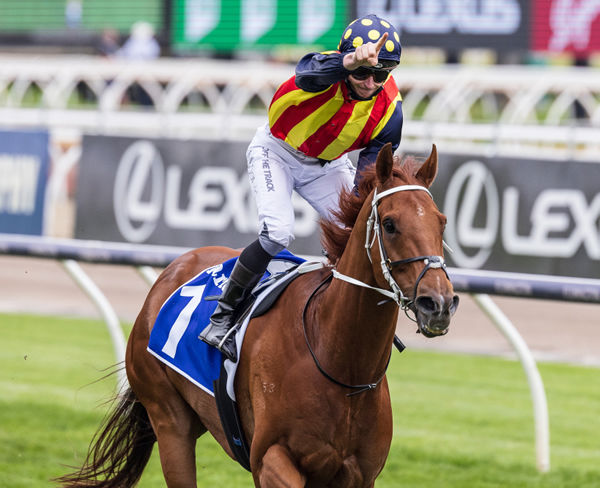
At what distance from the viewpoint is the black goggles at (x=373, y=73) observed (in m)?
3.66

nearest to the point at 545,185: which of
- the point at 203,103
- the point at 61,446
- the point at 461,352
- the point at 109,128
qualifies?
the point at 461,352

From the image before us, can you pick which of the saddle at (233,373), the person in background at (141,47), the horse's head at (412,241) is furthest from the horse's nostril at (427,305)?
the person in background at (141,47)

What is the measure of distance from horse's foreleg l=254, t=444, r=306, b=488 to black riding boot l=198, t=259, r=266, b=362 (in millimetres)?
524

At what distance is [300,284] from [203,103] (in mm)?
13835

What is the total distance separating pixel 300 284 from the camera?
3.86m

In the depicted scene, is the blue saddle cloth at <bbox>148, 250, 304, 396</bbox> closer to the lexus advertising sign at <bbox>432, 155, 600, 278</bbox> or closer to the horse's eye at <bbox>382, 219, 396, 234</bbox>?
the horse's eye at <bbox>382, 219, 396, 234</bbox>

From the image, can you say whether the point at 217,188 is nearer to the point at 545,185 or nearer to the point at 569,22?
the point at 545,185

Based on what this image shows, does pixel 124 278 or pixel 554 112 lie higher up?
pixel 554 112

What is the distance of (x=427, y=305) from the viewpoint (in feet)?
9.95

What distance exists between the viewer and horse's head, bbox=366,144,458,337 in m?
3.03

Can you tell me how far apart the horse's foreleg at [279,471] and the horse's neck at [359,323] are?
326 millimetres

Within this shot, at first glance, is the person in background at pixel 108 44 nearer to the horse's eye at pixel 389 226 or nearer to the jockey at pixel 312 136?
the jockey at pixel 312 136

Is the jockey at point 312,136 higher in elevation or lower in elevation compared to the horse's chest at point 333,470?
higher

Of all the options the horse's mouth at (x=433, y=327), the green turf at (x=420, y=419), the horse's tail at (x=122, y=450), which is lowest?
the green turf at (x=420, y=419)
